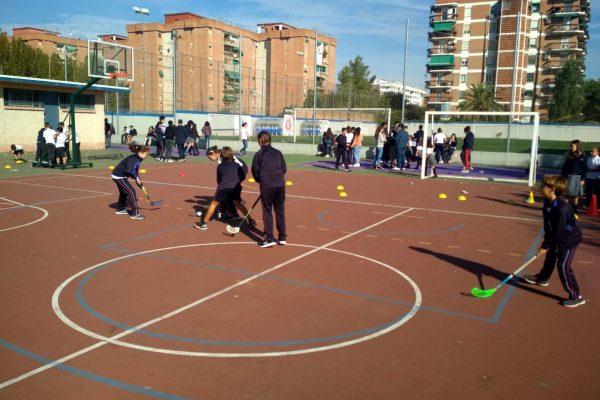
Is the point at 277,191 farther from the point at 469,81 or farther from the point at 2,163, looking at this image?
the point at 469,81

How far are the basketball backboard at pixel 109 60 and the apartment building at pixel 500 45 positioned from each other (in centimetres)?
5676

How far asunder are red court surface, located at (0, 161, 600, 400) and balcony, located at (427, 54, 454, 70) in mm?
77643

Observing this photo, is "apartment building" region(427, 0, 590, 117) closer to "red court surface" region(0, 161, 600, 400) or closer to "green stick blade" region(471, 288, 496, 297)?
"red court surface" region(0, 161, 600, 400)

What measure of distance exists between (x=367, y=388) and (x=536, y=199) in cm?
1184

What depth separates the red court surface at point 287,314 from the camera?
147 inches

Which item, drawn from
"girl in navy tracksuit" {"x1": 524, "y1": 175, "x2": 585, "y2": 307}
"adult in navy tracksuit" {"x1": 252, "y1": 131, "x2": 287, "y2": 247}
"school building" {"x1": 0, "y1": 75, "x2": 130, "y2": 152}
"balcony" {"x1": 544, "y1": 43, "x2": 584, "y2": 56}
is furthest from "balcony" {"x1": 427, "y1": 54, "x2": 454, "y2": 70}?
"girl in navy tracksuit" {"x1": 524, "y1": 175, "x2": 585, "y2": 307}

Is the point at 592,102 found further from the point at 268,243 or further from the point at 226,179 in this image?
the point at 268,243

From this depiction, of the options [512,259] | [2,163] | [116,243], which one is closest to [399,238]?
[512,259]

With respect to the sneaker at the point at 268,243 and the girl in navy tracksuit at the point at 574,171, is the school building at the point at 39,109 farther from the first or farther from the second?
the girl in navy tracksuit at the point at 574,171

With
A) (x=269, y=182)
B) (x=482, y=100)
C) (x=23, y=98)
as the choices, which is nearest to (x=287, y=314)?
(x=269, y=182)

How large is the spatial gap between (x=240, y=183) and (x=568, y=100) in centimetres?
3629

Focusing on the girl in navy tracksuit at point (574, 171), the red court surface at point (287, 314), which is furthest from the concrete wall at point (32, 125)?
the girl in navy tracksuit at point (574, 171)

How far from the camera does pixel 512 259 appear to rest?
7.37 meters

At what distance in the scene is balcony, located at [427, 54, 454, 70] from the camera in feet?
267
